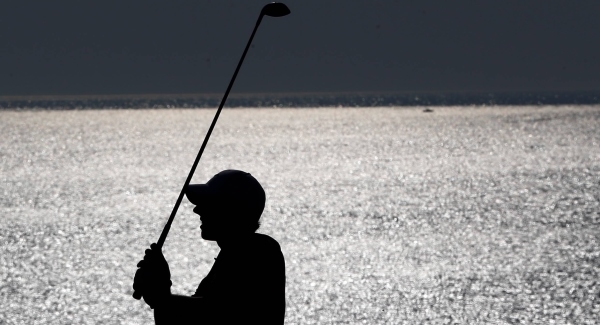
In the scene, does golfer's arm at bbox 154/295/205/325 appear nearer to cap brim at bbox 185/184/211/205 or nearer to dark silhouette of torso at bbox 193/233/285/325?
dark silhouette of torso at bbox 193/233/285/325

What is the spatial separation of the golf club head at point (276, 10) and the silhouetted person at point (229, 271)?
0.82m

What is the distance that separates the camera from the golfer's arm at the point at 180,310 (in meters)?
3.83

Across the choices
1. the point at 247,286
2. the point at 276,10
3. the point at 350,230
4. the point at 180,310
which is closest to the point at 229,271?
the point at 247,286

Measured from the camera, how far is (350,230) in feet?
124

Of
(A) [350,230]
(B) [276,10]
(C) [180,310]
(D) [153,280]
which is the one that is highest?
(B) [276,10]

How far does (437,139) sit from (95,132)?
43.6 meters

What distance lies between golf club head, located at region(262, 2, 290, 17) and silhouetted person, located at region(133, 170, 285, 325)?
0.82 meters

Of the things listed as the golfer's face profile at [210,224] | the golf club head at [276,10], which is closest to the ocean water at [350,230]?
the golf club head at [276,10]

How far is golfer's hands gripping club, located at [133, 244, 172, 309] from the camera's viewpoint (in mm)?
3791

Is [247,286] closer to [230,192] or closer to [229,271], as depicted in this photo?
[229,271]

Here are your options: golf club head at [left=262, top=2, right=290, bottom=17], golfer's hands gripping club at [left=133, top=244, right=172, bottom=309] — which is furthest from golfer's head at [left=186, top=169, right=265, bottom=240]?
golf club head at [left=262, top=2, right=290, bottom=17]

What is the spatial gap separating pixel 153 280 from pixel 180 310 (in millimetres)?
142

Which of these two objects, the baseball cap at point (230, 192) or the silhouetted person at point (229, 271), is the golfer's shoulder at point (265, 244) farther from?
the baseball cap at point (230, 192)

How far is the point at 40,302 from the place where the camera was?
23.0 meters
